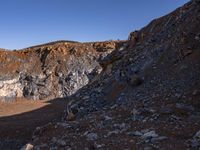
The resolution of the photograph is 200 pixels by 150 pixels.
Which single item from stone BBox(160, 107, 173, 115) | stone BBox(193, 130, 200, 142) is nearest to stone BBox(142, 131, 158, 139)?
stone BBox(193, 130, 200, 142)

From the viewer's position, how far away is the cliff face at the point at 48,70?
58.1 meters

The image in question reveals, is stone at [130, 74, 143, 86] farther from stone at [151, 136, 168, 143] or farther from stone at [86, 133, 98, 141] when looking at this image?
stone at [151, 136, 168, 143]

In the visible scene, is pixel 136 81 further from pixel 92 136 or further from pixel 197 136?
pixel 197 136

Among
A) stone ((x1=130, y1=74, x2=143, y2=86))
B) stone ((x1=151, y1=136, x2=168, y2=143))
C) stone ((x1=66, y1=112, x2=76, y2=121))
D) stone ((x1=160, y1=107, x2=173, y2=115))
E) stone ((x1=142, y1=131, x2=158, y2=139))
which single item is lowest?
stone ((x1=66, y1=112, x2=76, y2=121))

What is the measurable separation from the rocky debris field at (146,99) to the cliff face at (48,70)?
2987 cm

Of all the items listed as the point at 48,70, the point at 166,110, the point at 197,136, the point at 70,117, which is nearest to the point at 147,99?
the point at 166,110

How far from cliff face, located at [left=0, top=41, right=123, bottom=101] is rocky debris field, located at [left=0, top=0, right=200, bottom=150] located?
29.9 m

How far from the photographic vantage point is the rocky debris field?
1374 cm

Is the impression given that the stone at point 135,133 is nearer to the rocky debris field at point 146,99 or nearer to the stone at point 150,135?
the rocky debris field at point 146,99

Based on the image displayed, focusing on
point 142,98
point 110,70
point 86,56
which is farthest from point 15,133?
point 86,56

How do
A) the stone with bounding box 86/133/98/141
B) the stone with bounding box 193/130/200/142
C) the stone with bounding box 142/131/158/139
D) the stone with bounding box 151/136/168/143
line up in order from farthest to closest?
1. the stone with bounding box 86/133/98/141
2. the stone with bounding box 142/131/158/139
3. the stone with bounding box 151/136/168/143
4. the stone with bounding box 193/130/200/142

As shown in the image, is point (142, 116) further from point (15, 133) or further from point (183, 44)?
point (15, 133)

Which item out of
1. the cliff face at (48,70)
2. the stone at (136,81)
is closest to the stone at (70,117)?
the stone at (136,81)

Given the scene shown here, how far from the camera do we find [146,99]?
18172 millimetres
